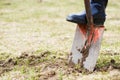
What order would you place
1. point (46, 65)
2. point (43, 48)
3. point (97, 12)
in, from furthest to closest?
point (43, 48) → point (46, 65) → point (97, 12)

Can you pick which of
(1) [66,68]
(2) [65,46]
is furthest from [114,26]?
(1) [66,68]

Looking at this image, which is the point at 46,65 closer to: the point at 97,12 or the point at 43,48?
the point at 97,12

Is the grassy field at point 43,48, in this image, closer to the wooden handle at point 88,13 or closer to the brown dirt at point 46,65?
the brown dirt at point 46,65

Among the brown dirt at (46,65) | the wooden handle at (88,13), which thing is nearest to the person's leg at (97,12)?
the wooden handle at (88,13)

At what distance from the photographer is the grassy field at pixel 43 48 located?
596 cm

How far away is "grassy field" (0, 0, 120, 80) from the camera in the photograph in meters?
5.96

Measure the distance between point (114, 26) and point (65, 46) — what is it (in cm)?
376

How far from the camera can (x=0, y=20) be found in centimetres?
1318

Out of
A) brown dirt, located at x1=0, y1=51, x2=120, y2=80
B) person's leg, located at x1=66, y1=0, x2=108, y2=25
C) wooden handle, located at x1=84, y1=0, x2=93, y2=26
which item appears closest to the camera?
wooden handle, located at x1=84, y1=0, x2=93, y2=26

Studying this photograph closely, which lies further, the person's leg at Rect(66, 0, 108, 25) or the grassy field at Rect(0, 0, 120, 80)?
the grassy field at Rect(0, 0, 120, 80)

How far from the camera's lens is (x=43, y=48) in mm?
7895

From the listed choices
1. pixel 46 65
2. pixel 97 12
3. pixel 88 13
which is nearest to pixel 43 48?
pixel 46 65

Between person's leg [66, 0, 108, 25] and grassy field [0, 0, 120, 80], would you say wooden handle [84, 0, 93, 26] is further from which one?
grassy field [0, 0, 120, 80]

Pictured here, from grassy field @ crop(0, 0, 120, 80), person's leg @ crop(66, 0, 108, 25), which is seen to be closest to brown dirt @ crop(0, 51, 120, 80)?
grassy field @ crop(0, 0, 120, 80)
